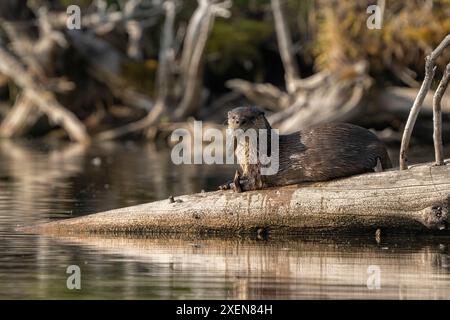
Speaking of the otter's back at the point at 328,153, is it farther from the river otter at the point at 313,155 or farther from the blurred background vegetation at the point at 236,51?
the blurred background vegetation at the point at 236,51

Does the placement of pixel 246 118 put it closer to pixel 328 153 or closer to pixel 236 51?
pixel 328 153

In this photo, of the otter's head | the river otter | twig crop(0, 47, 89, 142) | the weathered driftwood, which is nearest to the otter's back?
the river otter

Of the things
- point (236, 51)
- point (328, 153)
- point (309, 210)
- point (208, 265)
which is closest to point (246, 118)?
point (328, 153)

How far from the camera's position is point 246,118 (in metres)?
11.3

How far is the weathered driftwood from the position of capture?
35.1ft

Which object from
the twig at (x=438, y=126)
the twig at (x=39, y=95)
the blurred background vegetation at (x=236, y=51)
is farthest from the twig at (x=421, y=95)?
the twig at (x=39, y=95)

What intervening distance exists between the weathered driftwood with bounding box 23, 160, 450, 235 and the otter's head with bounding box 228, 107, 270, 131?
0.65 m

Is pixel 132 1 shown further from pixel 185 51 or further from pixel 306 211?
pixel 306 211

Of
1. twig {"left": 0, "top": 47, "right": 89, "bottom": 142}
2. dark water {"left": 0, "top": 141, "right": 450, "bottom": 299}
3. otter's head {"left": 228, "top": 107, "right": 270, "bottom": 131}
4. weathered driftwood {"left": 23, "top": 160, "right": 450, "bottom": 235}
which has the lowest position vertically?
dark water {"left": 0, "top": 141, "right": 450, "bottom": 299}

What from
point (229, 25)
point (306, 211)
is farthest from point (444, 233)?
point (229, 25)

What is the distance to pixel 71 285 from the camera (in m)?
8.59

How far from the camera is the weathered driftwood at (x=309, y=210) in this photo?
35.1ft

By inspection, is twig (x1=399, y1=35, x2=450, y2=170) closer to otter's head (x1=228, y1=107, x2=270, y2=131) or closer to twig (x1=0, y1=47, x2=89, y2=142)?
otter's head (x1=228, y1=107, x2=270, y2=131)
